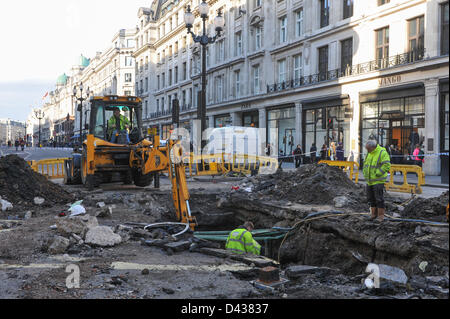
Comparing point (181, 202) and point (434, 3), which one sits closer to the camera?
point (181, 202)

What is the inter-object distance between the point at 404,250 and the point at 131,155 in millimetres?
8588

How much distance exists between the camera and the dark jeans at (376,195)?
317 inches

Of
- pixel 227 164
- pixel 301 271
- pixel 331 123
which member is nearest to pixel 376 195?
pixel 301 271

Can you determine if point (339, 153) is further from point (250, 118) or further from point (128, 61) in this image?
point (128, 61)

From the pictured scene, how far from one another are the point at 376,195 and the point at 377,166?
57 cm

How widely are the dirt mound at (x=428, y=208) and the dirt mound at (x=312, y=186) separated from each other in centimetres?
208

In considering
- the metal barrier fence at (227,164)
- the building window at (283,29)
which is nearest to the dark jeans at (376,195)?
the metal barrier fence at (227,164)

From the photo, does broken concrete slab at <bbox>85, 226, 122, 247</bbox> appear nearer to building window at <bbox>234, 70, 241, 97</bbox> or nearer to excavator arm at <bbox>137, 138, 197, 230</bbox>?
excavator arm at <bbox>137, 138, 197, 230</bbox>

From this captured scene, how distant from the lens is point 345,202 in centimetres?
1085

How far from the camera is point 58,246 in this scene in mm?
6633

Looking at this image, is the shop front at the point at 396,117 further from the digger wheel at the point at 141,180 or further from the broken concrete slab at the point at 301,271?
the broken concrete slab at the point at 301,271

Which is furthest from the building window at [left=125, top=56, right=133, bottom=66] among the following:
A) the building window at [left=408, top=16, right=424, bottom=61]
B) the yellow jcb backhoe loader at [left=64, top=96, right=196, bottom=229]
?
the yellow jcb backhoe loader at [left=64, top=96, right=196, bottom=229]
